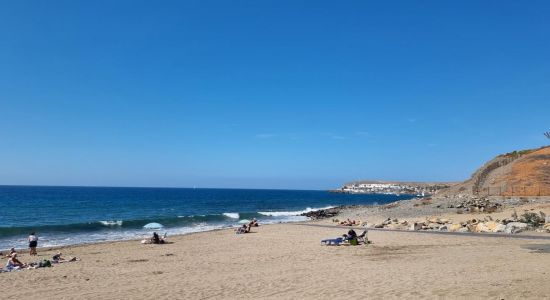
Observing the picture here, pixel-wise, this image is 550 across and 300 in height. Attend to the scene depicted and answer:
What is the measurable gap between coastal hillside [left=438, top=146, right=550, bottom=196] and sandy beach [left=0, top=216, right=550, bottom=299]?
39.4 meters

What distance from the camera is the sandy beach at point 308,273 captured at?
10.9 m

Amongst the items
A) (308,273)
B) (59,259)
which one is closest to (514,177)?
(308,273)

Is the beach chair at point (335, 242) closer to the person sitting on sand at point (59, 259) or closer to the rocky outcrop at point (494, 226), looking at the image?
the rocky outcrop at point (494, 226)

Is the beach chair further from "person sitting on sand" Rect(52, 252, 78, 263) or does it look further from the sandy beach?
"person sitting on sand" Rect(52, 252, 78, 263)

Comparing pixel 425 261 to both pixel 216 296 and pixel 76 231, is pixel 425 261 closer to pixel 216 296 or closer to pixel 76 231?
pixel 216 296

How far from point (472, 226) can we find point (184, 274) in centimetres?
1838

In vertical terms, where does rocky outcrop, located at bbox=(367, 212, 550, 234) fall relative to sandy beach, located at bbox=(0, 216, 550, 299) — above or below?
above

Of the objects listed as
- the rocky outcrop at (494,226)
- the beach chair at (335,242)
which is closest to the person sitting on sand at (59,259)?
the beach chair at (335,242)

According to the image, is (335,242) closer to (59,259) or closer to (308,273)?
(308,273)

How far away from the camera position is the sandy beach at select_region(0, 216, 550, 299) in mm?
10930

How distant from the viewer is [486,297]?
9.72 meters

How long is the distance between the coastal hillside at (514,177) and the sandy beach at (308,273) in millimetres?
39374

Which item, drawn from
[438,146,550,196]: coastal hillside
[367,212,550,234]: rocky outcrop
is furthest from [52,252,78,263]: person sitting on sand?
[438,146,550,196]: coastal hillside

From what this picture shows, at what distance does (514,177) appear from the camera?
2253 inches
